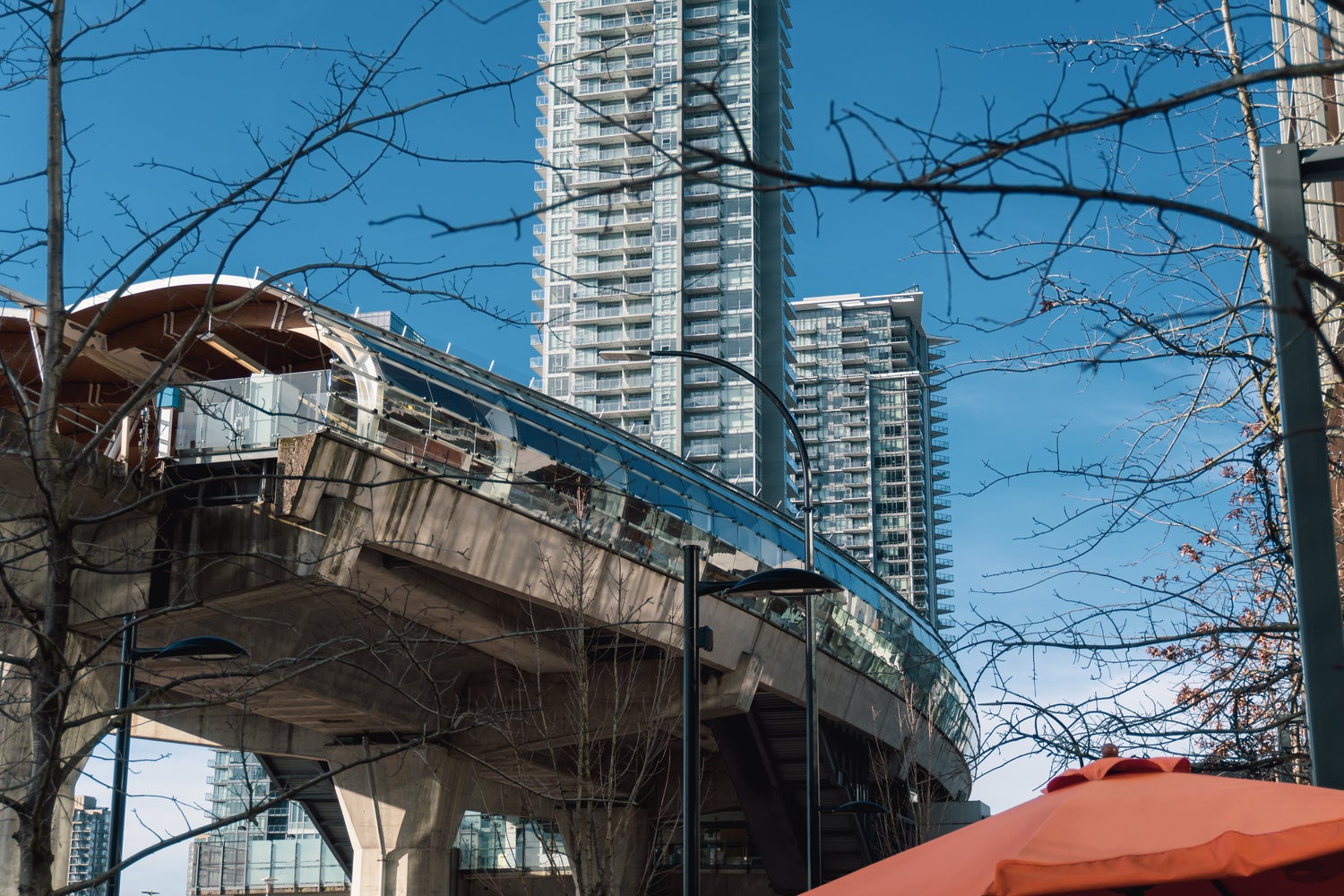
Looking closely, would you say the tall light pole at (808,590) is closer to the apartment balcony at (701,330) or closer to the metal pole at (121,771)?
the metal pole at (121,771)

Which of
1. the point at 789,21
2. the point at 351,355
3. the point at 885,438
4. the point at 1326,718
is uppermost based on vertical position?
the point at 789,21

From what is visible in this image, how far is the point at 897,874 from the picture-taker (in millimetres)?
6527

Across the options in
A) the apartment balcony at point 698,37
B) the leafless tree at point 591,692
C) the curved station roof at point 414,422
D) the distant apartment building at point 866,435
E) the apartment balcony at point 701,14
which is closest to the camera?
the leafless tree at point 591,692

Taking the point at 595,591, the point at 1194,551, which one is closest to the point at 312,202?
the point at 1194,551

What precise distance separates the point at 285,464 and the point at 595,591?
7339 mm

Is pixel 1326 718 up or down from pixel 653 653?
down

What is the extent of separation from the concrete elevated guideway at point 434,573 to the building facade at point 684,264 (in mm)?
79734

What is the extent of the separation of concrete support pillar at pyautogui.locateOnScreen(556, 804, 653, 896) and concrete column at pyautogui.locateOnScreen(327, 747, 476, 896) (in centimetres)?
407

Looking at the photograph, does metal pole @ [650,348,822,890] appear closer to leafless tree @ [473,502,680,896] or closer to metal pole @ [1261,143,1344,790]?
leafless tree @ [473,502,680,896]

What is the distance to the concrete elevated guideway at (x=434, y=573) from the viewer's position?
80.2 feet

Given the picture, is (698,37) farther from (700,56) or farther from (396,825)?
(396,825)

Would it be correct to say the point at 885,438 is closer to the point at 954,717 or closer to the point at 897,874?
the point at 954,717

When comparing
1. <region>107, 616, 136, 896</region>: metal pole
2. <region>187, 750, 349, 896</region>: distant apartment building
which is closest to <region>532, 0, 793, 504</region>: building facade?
<region>187, 750, 349, 896</region>: distant apartment building

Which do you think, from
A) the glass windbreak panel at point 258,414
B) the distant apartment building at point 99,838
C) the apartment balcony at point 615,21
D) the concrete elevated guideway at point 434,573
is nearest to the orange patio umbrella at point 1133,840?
the distant apartment building at point 99,838
